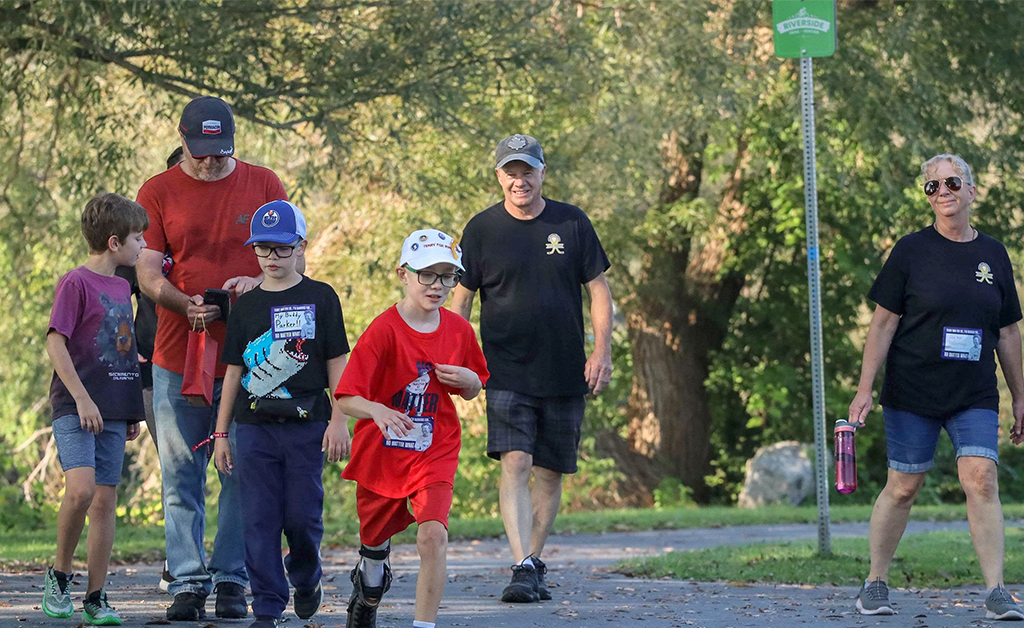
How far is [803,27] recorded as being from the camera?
30.1 feet

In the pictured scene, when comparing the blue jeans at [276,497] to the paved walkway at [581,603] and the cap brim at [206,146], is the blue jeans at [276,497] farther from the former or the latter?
the cap brim at [206,146]

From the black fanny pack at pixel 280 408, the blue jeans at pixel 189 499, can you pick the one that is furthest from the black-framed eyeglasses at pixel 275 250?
the blue jeans at pixel 189 499

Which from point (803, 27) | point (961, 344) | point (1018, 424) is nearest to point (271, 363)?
point (961, 344)

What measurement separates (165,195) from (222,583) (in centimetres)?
183

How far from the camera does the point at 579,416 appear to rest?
7871 mm

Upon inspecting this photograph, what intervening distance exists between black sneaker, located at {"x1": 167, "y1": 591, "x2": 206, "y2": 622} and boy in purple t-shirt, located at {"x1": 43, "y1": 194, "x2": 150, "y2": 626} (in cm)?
28

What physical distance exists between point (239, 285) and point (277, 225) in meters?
0.65

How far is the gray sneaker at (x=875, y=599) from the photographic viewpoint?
6.93 metres

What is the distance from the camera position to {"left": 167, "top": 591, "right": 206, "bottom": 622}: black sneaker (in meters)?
6.25

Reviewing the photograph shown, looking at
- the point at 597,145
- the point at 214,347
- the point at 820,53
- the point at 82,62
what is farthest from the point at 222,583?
the point at 597,145

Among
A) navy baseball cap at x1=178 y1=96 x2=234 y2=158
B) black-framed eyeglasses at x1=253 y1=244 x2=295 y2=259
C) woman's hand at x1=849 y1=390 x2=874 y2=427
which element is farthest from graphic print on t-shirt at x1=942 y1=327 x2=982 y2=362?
navy baseball cap at x1=178 y1=96 x2=234 y2=158

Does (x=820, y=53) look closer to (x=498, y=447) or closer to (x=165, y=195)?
(x=498, y=447)

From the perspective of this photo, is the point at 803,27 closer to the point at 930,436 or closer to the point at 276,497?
the point at 930,436

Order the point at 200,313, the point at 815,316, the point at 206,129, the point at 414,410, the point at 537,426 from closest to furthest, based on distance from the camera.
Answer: the point at 414,410 → the point at 200,313 → the point at 206,129 → the point at 537,426 → the point at 815,316
